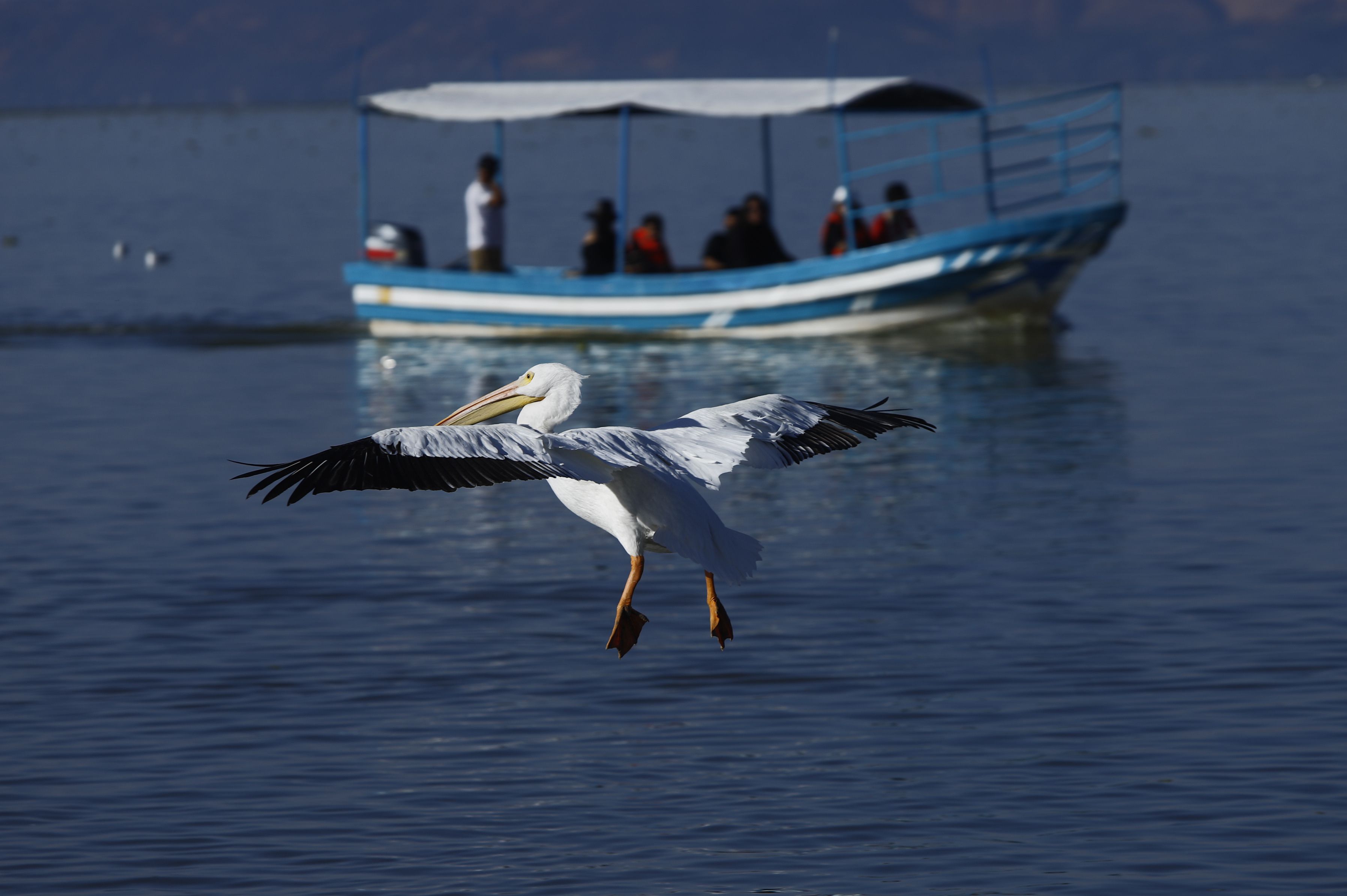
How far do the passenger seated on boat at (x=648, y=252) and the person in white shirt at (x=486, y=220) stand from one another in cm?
134

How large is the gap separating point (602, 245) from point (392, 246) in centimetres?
256

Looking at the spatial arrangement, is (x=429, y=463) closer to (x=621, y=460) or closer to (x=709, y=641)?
(x=621, y=460)

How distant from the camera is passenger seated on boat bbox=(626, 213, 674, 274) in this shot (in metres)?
20.6

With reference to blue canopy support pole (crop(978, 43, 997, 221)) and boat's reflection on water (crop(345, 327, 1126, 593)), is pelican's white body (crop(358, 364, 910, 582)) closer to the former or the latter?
boat's reflection on water (crop(345, 327, 1126, 593))

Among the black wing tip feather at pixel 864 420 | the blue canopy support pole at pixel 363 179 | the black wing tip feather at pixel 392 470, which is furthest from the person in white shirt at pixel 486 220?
the black wing tip feather at pixel 392 470

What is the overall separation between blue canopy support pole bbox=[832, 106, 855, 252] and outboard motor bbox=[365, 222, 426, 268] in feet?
Result: 15.4

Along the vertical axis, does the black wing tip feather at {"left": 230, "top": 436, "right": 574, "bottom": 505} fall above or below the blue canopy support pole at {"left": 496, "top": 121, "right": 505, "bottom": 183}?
below

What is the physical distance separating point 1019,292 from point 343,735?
12.7 metres

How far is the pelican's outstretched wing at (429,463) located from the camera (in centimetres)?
642

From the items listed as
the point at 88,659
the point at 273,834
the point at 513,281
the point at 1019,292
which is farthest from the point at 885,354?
the point at 273,834

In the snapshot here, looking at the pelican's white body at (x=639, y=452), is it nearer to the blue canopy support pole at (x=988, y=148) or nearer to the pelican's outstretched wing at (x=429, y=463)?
the pelican's outstretched wing at (x=429, y=463)

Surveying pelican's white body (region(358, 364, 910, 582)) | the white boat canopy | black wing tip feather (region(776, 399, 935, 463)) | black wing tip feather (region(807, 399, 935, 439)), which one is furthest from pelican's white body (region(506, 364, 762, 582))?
the white boat canopy

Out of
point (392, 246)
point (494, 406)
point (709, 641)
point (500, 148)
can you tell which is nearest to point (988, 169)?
point (500, 148)

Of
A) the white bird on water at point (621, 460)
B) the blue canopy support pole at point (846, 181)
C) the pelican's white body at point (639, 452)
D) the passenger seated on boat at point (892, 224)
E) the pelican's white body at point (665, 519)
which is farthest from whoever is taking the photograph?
the passenger seated on boat at point (892, 224)
